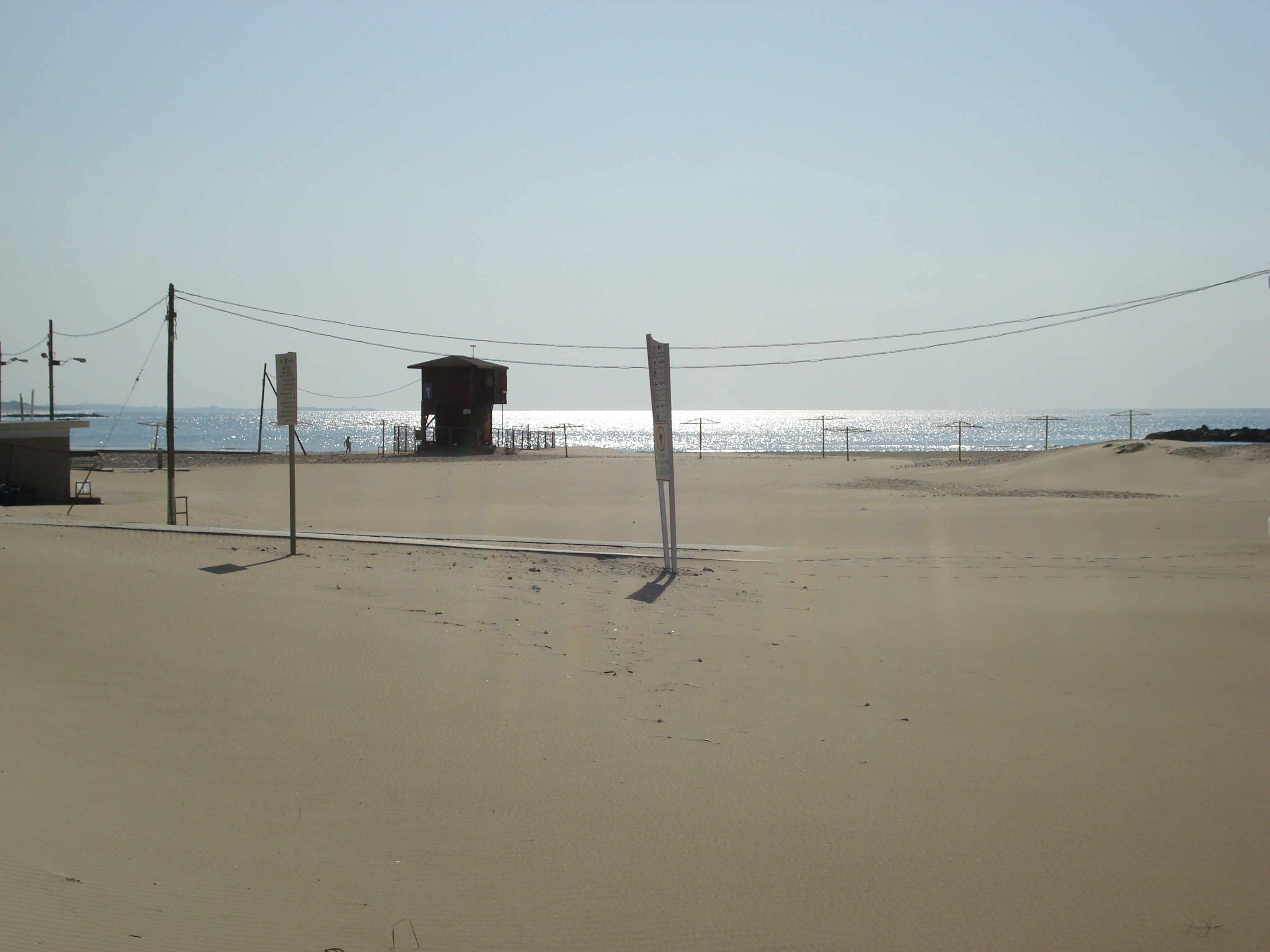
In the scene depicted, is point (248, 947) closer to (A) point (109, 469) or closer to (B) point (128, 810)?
(B) point (128, 810)

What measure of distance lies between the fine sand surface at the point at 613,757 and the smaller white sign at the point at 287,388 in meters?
1.94

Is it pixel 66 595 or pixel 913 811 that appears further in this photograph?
pixel 66 595

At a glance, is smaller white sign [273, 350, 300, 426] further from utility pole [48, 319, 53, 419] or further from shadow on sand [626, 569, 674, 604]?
utility pole [48, 319, 53, 419]

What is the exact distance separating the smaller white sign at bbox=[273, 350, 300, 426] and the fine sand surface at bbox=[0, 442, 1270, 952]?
1.94 metres

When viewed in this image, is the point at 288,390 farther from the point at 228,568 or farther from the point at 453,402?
the point at 453,402

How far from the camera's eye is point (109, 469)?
41.0 metres

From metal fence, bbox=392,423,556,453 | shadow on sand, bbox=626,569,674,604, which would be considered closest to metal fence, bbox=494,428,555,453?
metal fence, bbox=392,423,556,453

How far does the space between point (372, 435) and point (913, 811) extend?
17799 centimetres

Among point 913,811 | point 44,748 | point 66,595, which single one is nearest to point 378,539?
point 66,595

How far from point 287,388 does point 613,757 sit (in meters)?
9.17

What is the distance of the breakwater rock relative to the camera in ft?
127

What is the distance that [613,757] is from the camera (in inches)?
234

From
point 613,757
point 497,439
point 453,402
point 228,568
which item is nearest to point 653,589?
point 228,568

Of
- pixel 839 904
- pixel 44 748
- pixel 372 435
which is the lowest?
pixel 839 904
